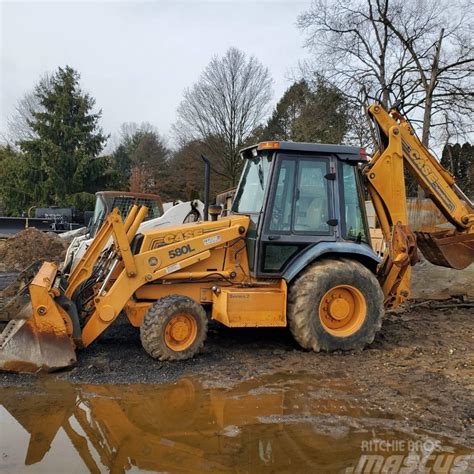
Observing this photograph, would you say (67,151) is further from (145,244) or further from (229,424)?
(229,424)

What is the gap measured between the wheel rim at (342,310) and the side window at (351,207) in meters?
0.69

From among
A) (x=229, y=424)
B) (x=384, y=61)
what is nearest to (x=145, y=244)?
(x=229, y=424)

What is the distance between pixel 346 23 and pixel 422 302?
61.7 ft

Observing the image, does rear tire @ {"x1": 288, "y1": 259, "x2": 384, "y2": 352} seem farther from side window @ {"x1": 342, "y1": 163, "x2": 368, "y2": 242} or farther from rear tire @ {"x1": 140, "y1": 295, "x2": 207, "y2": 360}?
rear tire @ {"x1": 140, "y1": 295, "x2": 207, "y2": 360}

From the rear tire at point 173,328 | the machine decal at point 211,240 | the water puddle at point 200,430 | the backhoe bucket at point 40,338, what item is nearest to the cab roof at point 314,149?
the machine decal at point 211,240

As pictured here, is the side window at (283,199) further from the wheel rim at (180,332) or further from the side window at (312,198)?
the wheel rim at (180,332)

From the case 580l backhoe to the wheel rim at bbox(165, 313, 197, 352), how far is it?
1 cm

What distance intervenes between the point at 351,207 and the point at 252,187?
1271 millimetres

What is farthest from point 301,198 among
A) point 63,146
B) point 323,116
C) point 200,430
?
point 63,146

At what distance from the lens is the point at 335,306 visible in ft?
19.4

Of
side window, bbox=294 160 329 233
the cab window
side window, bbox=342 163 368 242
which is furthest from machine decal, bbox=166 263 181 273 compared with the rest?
side window, bbox=342 163 368 242

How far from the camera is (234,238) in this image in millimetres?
5922

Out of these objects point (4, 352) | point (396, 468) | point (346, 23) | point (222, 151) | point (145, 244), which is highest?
point (346, 23)

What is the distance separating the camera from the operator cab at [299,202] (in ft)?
19.1
